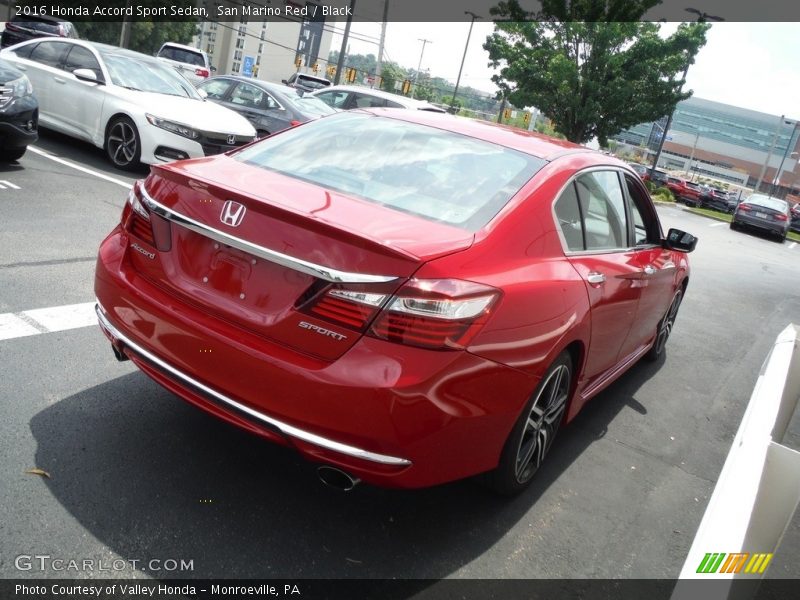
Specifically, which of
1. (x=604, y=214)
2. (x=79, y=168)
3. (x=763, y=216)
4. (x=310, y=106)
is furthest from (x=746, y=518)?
(x=763, y=216)

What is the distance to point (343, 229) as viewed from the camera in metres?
2.71

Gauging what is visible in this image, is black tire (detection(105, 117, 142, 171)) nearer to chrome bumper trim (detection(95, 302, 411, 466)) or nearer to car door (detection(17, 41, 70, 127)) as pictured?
car door (detection(17, 41, 70, 127))

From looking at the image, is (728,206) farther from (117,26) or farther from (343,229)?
(117,26)

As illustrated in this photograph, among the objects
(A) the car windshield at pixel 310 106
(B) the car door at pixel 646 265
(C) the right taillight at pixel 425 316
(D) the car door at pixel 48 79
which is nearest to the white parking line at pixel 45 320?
(C) the right taillight at pixel 425 316

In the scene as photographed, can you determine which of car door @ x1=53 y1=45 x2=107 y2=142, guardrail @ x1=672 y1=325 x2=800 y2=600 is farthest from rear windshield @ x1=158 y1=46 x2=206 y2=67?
guardrail @ x1=672 y1=325 x2=800 y2=600

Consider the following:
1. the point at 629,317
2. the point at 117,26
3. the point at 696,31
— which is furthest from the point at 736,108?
the point at 629,317

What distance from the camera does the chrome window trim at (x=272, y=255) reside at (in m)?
2.62

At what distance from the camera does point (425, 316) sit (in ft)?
8.59

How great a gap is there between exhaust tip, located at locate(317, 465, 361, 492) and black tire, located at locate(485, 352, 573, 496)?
2.44 feet

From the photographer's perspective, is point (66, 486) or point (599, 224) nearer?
point (66, 486)

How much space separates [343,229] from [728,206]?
133 feet

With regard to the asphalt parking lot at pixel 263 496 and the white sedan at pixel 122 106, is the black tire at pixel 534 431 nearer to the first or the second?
the asphalt parking lot at pixel 263 496

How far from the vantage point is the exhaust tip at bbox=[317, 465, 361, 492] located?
2734mm

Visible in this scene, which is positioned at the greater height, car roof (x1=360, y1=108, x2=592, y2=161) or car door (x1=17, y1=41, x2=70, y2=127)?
car roof (x1=360, y1=108, x2=592, y2=161)
